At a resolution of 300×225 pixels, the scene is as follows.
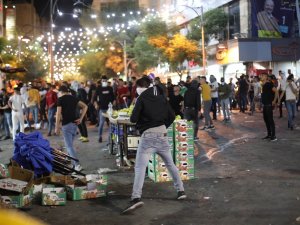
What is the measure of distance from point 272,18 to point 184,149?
34104mm

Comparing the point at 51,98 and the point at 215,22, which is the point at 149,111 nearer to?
the point at 51,98

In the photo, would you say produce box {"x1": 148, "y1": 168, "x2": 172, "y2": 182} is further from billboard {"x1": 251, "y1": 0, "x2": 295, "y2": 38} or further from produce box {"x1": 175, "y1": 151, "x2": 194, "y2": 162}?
billboard {"x1": 251, "y1": 0, "x2": 295, "y2": 38}

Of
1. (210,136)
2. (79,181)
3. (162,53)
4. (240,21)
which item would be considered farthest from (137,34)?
(79,181)

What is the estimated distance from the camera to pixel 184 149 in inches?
348

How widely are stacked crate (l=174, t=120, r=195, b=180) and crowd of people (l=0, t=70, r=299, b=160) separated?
86 cm

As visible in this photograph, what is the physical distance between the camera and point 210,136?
50.9 ft

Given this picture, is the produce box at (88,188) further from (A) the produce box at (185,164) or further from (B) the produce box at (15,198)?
(A) the produce box at (185,164)

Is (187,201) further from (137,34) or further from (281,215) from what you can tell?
(137,34)

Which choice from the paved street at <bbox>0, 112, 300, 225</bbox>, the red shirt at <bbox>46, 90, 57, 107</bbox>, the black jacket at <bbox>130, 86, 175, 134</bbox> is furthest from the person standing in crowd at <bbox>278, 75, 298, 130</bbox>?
the black jacket at <bbox>130, 86, 175, 134</bbox>

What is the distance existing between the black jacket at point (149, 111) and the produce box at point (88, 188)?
124 centimetres

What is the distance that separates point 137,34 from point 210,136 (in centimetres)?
4413

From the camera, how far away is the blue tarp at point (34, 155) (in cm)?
791

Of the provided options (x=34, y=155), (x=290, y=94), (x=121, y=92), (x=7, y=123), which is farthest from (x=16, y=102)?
(x=290, y=94)

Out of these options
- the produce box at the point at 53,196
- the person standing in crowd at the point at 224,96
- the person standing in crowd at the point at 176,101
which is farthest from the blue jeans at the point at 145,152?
the person standing in crowd at the point at 224,96
